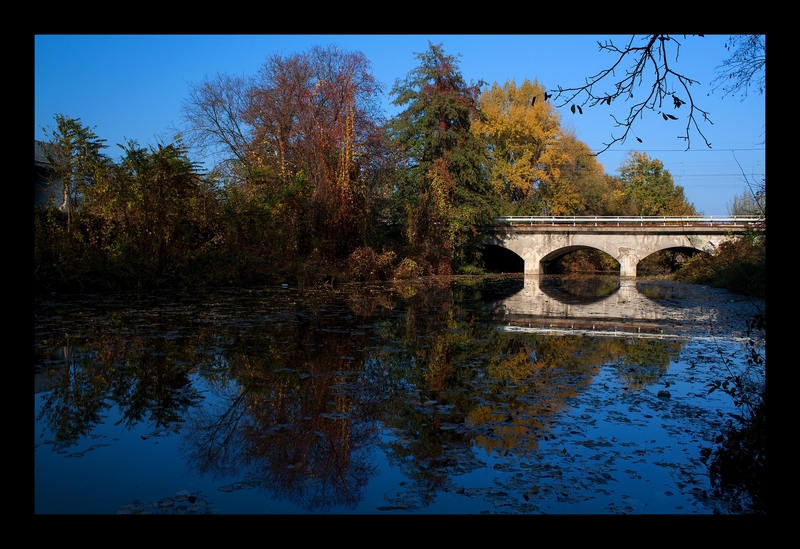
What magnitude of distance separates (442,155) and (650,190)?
25692 mm

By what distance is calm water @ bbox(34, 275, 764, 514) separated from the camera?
3777 millimetres

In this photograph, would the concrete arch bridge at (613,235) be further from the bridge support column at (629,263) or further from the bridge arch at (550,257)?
the bridge arch at (550,257)

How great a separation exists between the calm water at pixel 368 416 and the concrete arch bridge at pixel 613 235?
88.6 feet

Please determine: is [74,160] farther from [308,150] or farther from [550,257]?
[550,257]

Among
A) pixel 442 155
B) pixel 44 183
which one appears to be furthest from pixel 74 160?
pixel 442 155

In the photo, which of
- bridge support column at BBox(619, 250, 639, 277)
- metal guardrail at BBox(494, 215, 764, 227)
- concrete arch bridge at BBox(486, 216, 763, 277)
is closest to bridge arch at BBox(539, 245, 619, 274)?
concrete arch bridge at BBox(486, 216, 763, 277)

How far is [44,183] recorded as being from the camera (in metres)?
23.4

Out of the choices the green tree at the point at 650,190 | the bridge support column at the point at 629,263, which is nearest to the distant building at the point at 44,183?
the bridge support column at the point at 629,263

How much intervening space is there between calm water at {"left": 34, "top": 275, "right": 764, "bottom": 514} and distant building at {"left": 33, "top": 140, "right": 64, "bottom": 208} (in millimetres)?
7647

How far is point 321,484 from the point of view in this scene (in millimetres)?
3947

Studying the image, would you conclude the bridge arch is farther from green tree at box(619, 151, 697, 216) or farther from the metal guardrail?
green tree at box(619, 151, 697, 216)
